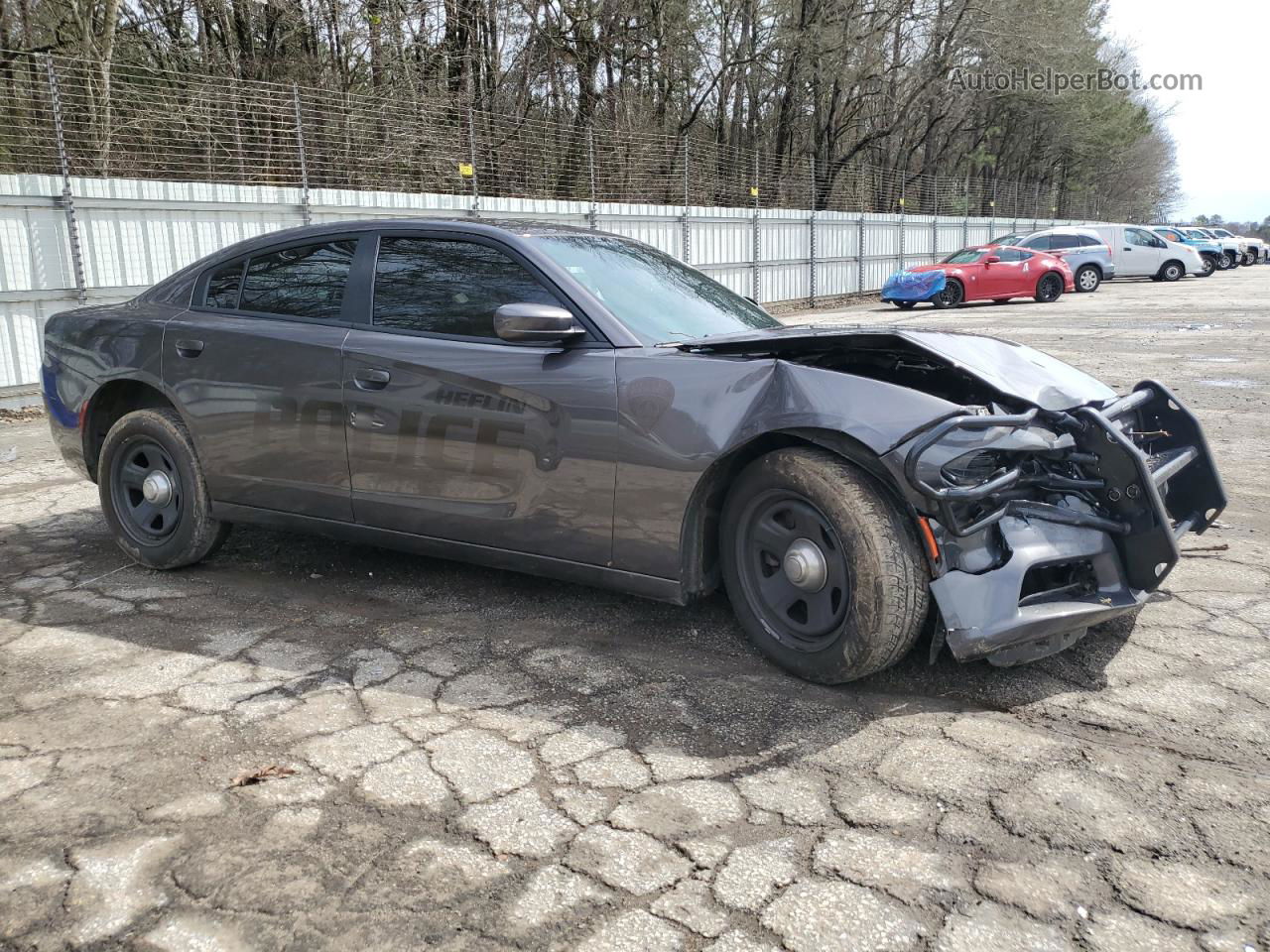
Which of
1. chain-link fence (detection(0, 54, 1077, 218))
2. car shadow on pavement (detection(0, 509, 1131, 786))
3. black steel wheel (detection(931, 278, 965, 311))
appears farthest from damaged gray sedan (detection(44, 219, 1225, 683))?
black steel wheel (detection(931, 278, 965, 311))

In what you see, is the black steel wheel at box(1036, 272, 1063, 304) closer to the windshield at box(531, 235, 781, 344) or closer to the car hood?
the windshield at box(531, 235, 781, 344)

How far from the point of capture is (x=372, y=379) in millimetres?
3816

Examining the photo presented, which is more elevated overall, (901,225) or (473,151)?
(473,151)

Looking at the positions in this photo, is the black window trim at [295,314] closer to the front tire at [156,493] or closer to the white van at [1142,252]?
the front tire at [156,493]

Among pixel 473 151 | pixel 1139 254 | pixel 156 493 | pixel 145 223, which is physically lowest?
pixel 156 493

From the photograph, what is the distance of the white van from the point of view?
28.6m

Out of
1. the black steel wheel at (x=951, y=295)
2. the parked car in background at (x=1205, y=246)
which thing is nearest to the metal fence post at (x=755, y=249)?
the black steel wheel at (x=951, y=295)

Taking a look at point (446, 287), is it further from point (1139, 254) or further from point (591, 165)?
point (1139, 254)

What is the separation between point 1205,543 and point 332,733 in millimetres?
3945

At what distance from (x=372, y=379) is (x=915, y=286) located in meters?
18.7

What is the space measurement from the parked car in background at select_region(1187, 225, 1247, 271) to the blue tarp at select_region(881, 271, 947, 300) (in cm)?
2205

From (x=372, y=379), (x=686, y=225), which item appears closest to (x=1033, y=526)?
(x=372, y=379)

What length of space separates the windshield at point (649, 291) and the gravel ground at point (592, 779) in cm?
109

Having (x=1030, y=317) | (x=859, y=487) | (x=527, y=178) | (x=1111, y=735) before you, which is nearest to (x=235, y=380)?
(x=859, y=487)
